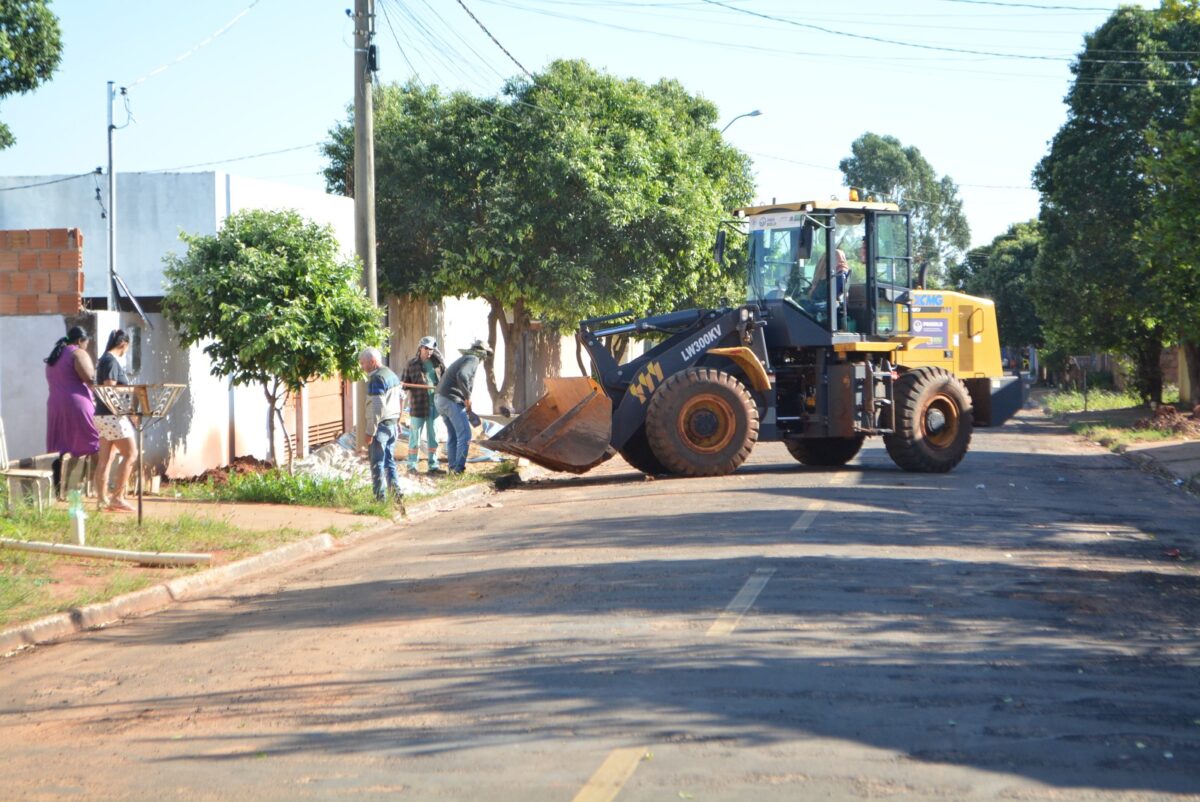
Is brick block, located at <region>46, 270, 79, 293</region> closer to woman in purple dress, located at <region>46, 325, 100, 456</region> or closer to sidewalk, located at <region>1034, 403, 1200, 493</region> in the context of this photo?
woman in purple dress, located at <region>46, 325, 100, 456</region>

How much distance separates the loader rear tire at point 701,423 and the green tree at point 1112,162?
16.2 meters

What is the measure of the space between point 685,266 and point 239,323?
17131mm

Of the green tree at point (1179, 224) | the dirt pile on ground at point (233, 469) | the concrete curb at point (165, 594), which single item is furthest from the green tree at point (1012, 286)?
the concrete curb at point (165, 594)

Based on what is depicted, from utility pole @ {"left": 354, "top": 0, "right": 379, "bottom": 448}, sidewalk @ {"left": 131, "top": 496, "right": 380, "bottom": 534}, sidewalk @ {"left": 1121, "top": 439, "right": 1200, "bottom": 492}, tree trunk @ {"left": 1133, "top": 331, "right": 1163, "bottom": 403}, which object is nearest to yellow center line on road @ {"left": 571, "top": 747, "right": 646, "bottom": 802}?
sidewalk @ {"left": 131, "top": 496, "right": 380, "bottom": 534}

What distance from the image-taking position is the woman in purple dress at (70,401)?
47.4ft

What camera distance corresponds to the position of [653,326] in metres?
19.4

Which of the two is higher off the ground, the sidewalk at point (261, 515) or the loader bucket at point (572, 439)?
the loader bucket at point (572, 439)

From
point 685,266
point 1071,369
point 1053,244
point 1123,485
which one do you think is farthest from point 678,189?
point 1071,369

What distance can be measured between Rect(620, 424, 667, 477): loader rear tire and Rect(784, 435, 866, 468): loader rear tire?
8.70ft

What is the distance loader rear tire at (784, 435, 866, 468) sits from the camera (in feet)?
69.6

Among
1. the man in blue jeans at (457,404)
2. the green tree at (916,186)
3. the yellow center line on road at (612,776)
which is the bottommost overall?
the yellow center line on road at (612,776)

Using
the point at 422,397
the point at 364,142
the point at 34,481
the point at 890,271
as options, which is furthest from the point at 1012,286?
the point at 34,481

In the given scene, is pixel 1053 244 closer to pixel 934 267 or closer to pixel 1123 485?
pixel 1123 485

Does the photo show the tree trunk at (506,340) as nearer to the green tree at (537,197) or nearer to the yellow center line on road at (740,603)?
the green tree at (537,197)
